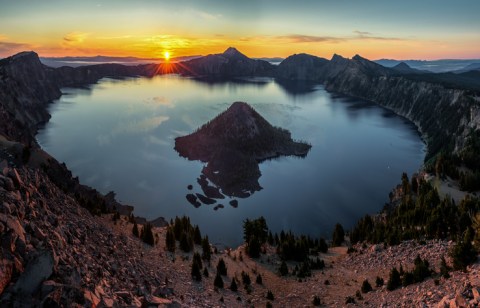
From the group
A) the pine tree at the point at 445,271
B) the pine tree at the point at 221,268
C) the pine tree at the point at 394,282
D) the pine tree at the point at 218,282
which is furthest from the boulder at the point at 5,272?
the pine tree at the point at 445,271

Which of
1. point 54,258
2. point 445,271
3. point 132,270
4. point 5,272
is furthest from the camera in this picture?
point 132,270

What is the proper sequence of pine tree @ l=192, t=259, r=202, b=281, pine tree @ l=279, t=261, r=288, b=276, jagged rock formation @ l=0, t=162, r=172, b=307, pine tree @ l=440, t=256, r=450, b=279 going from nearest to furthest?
jagged rock formation @ l=0, t=162, r=172, b=307 → pine tree @ l=440, t=256, r=450, b=279 → pine tree @ l=192, t=259, r=202, b=281 → pine tree @ l=279, t=261, r=288, b=276

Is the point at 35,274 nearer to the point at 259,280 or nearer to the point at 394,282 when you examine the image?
the point at 259,280

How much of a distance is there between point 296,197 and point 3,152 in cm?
11368

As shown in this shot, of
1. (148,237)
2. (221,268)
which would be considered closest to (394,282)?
(221,268)

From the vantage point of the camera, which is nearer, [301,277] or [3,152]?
[3,152]

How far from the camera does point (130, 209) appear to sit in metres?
130

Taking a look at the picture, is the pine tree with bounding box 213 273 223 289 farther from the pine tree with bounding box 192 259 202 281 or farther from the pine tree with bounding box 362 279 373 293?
the pine tree with bounding box 362 279 373 293

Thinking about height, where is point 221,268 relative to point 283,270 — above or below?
above

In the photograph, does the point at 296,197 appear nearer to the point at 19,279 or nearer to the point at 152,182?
the point at 152,182

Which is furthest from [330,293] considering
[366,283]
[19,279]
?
[19,279]

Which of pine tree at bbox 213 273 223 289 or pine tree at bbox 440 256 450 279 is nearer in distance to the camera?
pine tree at bbox 440 256 450 279

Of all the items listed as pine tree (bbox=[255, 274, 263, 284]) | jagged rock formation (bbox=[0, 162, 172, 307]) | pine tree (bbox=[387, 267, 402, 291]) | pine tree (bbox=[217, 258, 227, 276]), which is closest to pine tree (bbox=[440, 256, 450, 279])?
pine tree (bbox=[387, 267, 402, 291])

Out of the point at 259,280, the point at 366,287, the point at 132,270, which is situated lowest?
the point at 259,280
